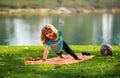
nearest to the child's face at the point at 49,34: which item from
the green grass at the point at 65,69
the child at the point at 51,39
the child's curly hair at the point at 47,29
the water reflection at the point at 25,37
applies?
the child at the point at 51,39

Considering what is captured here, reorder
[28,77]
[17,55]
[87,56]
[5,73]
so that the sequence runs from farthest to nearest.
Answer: [17,55] → [87,56] → [5,73] → [28,77]

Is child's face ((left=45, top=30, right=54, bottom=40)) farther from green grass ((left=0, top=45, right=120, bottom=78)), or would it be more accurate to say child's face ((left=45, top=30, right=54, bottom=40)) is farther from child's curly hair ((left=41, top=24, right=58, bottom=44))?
green grass ((left=0, top=45, right=120, bottom=78))

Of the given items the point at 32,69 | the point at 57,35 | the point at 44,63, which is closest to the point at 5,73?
the point at 32,69

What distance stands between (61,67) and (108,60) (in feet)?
11.2

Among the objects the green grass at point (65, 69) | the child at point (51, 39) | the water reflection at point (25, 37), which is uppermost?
the child at point (51, 39)

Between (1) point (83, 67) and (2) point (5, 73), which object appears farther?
(1) point (83, 67)

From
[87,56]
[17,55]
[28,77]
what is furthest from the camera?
[17,55]

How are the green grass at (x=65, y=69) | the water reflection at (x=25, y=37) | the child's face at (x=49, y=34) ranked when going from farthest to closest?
1. the water reflection at (x=25, y=37)
2. the child's face at (x=49, y=34)
3. the green grass at (x=65, y=69)

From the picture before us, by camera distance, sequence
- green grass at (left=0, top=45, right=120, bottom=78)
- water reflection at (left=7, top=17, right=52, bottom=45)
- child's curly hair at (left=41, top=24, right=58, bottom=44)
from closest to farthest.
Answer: green grass at (left=0, top=45, right=120, bottom=78), child's curly hair at (left=41, top=24, right=58, bottom=44), water reflection at (left=7, top=17, right=52, bottom=45)

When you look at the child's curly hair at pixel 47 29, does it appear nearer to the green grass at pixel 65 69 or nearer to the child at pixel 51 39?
the child at pixel 51 39

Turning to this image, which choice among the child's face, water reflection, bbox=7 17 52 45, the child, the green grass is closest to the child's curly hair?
the child

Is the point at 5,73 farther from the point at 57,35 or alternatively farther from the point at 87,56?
the point at 87,56

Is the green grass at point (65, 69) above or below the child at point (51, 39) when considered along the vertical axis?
below

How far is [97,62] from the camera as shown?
1967 centimetres
